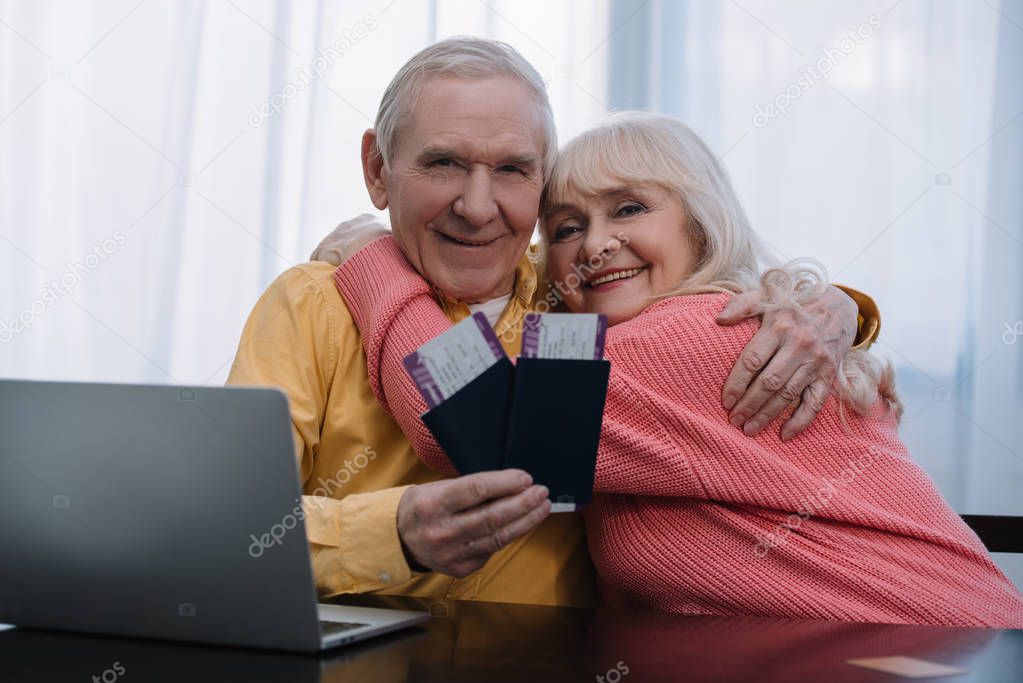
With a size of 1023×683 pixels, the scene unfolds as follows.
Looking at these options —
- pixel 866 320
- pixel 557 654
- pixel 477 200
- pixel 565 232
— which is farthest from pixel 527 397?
pixel 866 320

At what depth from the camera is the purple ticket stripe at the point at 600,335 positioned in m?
0.83

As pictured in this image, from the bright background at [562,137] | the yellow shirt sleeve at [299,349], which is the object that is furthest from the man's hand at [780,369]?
the bright background at [562,137]

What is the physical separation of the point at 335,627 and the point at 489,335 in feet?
0.95

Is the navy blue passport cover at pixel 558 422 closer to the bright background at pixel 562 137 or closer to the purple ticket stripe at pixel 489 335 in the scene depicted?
the purple ticket stripe at pixel 489 335

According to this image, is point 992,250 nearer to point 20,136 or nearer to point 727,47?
point 727,47

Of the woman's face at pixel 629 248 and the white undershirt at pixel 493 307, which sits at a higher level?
the woman's face at pixel 629 248

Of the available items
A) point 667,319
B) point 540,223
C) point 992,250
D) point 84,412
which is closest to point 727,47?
point 992,250

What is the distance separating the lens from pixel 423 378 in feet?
2.72

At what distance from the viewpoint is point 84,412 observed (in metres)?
0.78

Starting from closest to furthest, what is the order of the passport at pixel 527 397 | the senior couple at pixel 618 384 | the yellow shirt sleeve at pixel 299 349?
the passport at pixel 527 397 → the senior couple at pixel 618 384 → the yellow shirt sleeve at pixel 299 349

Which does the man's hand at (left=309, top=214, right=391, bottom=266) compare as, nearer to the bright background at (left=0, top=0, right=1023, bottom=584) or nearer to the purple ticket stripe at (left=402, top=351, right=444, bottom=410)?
the purple ticket stripe at (left=402, top=351, right=444, bottom=410)

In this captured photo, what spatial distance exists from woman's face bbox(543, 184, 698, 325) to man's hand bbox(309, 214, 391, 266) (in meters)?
0.32

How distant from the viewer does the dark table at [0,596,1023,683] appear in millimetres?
731

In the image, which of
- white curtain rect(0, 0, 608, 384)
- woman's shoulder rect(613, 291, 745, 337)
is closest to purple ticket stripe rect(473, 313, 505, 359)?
woman's shoulder rect(613, 291, 745, 337)
